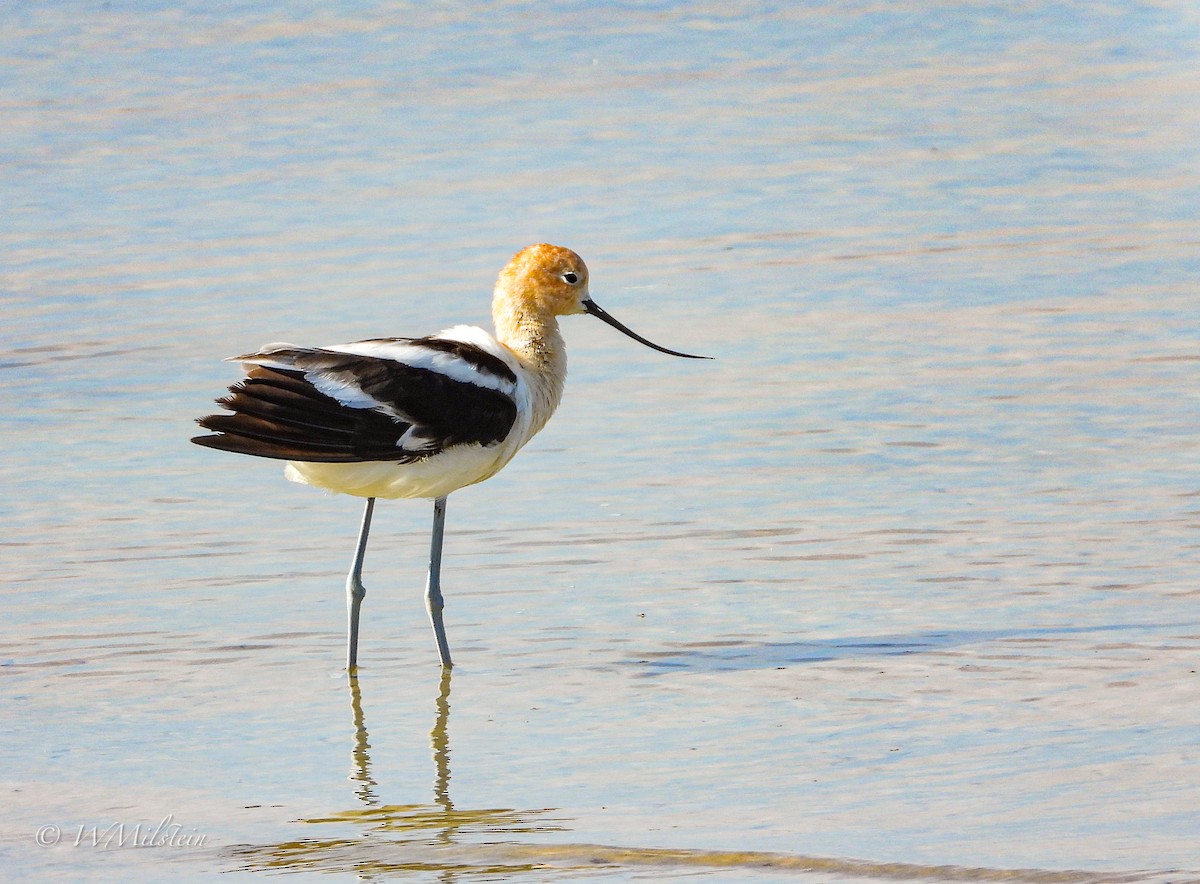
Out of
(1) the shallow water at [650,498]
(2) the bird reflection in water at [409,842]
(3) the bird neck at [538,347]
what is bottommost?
(1) the shallow water at [650,498]

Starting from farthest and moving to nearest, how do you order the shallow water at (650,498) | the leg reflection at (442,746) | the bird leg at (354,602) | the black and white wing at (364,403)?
the bird leg at (354,602), the black and white wing at (364,403), the leg reflection at (442,746), the shallow water at (650,498)

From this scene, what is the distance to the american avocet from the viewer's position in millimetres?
5738

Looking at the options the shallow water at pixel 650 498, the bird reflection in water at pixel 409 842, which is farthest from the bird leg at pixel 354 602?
the bird reflection in water at pixel 409 842

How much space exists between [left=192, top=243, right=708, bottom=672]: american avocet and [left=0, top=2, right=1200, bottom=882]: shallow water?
1.55 ft

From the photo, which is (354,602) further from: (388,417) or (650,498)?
(650,498)

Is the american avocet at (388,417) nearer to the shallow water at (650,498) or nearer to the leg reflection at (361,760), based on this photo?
the leg reflection at (361,760)

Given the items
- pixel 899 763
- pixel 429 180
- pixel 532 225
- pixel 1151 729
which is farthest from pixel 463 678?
pixel 429 180

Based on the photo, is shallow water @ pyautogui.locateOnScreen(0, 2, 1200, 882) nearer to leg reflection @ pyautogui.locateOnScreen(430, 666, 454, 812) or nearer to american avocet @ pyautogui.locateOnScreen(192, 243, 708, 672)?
leg reflection @ pyautogui.locateOnScreen(430, 666, 454, 812)

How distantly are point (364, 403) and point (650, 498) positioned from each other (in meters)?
1.71

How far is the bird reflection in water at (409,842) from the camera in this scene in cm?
455

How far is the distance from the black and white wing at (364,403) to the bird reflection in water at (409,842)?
112 cm

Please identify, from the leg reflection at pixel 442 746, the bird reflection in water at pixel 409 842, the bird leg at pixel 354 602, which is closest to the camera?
the bird reflection in water at pixel 409 842

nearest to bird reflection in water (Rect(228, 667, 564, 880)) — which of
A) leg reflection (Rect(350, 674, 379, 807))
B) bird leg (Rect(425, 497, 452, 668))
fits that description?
leg reflection (Rect(350, 674, 379, 807))

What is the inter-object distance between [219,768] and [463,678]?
2.88 feet
